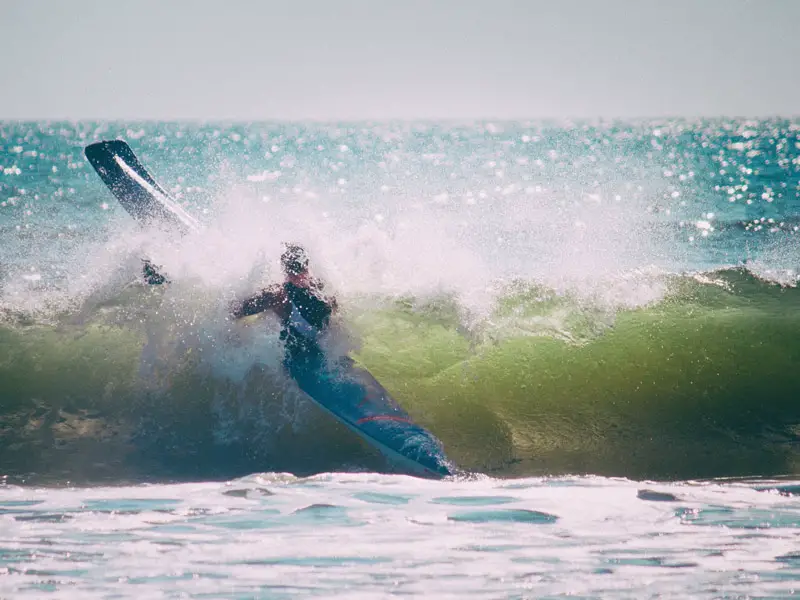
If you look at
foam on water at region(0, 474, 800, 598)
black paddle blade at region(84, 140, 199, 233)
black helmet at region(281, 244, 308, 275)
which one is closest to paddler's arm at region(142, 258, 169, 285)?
black paddle blade at region(84, 140, 199, 233)

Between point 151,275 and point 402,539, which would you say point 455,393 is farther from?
point 151,275

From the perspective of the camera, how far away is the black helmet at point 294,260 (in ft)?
19.2

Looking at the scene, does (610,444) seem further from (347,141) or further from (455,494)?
(347,141)

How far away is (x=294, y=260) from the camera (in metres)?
5.93

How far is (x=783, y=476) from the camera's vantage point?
4.86 meters

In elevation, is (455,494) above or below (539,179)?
below

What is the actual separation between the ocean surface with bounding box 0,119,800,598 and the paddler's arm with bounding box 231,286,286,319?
71mm

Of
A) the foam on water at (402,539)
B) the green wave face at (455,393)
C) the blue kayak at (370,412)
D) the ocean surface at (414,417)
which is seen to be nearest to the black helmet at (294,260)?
the ocean surface at (414,417)

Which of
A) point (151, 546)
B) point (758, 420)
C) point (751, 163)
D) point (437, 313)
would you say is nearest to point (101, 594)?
point (151, 546)

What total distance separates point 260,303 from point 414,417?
51.4 inches

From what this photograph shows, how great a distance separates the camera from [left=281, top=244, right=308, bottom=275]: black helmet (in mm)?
5867

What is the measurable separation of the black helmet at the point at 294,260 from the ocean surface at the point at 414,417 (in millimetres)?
100

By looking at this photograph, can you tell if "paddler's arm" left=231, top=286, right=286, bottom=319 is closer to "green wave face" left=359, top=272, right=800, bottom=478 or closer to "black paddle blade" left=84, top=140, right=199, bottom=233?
"green wave face" left=359, top=272, right=800, bottom=478

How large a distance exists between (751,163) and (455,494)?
34.5 m
